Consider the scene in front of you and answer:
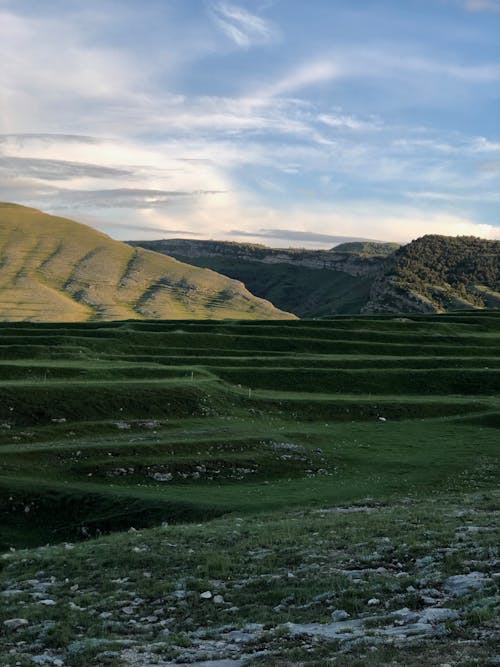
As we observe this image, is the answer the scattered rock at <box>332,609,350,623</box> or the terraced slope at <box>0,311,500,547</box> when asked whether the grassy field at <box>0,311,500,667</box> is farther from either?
the terraced slope at <box>0,311,500,547</box>

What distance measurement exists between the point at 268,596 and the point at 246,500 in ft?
64.5

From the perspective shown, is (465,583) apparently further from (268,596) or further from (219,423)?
(219,423)

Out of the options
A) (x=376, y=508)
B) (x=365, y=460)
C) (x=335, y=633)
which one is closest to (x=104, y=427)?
(x=365, y=460)

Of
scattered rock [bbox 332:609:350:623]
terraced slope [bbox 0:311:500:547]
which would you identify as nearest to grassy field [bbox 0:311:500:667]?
scattered rock [bbox 332:609:350:623]

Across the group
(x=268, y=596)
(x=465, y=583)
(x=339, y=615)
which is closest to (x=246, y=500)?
(x=268, y=596)

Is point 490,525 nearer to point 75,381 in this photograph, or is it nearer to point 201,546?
point 201,546

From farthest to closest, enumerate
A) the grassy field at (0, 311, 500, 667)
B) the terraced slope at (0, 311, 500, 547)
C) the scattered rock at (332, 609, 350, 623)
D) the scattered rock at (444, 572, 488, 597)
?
the terraced slope at (0, 311, 500, 547) < the scattered rock at (444, 572, 488, 597) < the scattered rock at (332, 609, 350, 623) < the grassy field at (0, 311, 500, 667)

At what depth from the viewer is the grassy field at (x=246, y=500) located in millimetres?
14945

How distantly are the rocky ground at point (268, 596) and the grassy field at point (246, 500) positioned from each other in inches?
2.7

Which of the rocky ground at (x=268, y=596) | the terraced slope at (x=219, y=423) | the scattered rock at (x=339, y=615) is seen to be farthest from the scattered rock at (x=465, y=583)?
the terraced slope at (x=219, y=423)

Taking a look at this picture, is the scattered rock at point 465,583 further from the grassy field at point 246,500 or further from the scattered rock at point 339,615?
the scattered rock at point 339,615

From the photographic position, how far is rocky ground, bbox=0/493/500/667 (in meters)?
13.5

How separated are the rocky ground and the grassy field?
70 millimetres

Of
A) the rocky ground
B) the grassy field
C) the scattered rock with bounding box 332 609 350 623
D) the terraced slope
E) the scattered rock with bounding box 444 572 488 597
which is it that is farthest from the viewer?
the terraced slope
